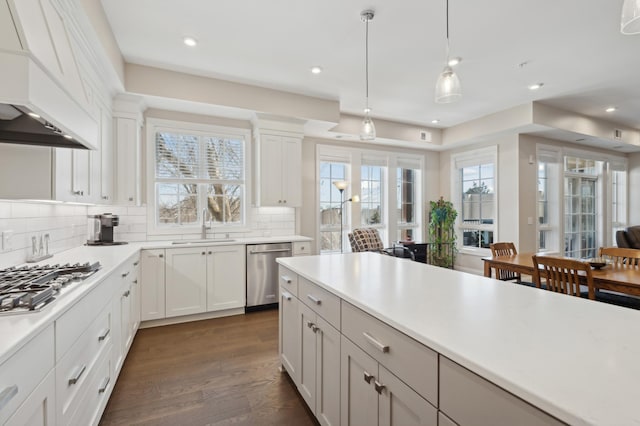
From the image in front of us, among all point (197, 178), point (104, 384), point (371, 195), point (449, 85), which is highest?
point (449, 85)

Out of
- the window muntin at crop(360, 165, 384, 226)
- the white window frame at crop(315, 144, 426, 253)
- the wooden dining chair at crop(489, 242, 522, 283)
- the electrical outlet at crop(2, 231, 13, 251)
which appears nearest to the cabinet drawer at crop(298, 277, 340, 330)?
the electrical outlet at crop(2, 231, 13, 251)

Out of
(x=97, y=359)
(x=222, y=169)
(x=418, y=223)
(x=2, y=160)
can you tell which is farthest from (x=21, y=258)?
(x=418, y=223)

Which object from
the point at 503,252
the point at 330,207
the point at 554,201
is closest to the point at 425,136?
the point at 330,207

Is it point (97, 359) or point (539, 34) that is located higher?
point (539, 34)

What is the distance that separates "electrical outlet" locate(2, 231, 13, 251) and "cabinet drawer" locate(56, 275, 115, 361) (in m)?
0.64

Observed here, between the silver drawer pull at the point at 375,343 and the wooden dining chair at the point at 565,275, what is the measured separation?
2.14 m

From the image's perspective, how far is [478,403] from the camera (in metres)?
0.79

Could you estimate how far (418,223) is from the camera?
638 cm

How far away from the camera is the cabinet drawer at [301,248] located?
13.6ft

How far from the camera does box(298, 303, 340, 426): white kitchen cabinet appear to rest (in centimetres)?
155

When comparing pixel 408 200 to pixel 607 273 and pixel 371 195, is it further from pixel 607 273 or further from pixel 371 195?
pixel 607 273

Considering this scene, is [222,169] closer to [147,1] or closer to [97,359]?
[147,1]

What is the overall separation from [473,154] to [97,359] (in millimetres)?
6295

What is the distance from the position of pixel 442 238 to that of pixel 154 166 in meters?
5.26
